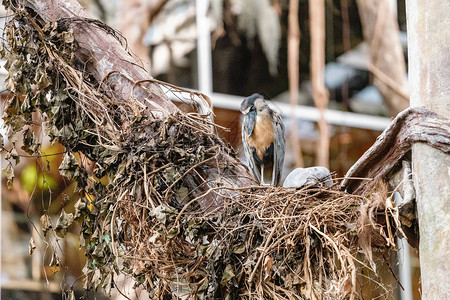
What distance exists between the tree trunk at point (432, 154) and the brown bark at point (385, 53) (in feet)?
11.3

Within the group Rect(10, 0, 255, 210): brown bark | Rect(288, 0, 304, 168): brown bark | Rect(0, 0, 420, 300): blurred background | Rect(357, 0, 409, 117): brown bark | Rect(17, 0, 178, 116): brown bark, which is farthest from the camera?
Rect(357, 0, 409, 117): brown bark

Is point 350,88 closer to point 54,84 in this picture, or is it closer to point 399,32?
point 399,32

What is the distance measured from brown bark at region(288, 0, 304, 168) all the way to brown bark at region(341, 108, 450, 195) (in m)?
3.00

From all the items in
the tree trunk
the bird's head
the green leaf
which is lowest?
the green leaf

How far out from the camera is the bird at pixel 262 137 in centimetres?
375

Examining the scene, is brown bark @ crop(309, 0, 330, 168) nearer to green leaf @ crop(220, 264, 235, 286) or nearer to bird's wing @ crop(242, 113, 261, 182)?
bird's wing @ crop(242, 113, 261, 182)

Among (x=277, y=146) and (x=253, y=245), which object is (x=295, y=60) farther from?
(x=253, y=245)

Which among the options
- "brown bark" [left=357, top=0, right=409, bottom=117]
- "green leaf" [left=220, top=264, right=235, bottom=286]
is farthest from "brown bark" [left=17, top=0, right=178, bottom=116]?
"brown bark" [left=357, top=0, right=409, bottom=117]

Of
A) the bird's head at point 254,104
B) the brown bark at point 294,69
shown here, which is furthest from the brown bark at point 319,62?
the bird's head at point 254,104

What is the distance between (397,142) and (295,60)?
344 cm

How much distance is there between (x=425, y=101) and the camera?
8.32 feet

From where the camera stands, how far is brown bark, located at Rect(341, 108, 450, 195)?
8.11 ft

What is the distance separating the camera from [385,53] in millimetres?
6164

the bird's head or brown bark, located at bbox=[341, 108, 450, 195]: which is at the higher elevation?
the bird's head
